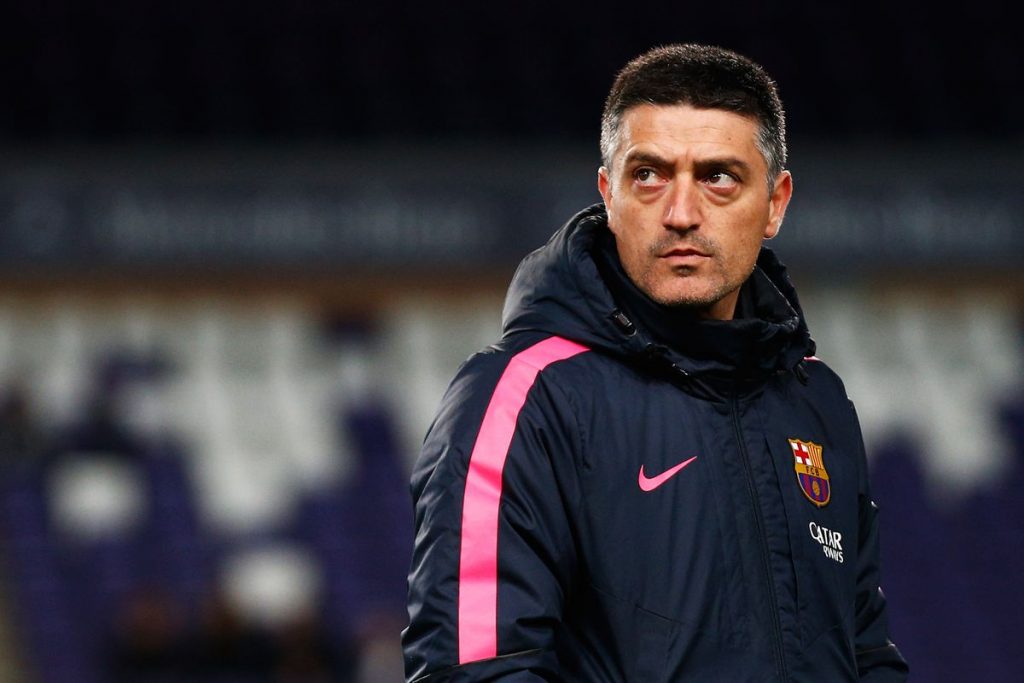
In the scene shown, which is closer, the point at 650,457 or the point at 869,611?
the point at 650,457

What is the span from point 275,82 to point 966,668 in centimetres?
419

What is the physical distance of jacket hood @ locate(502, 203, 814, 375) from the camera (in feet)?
4.84

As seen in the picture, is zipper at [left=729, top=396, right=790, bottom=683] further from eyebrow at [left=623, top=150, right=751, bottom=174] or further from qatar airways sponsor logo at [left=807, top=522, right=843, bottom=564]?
eyebrow at [left=623, top=150, right=751, bottom=174]

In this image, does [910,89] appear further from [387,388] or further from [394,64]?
[387,388]

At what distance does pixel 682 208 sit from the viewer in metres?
1.50

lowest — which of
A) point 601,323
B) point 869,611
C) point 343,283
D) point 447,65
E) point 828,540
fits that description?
point 343,283

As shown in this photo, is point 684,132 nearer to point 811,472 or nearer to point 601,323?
point 601,323

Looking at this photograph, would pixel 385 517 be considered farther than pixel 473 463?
Yes

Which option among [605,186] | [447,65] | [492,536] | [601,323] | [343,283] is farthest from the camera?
[447,65]

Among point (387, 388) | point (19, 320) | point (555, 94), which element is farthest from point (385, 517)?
point (555, 94)

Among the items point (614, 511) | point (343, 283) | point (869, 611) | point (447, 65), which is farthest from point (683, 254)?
point (447, 65)

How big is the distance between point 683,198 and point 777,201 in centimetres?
17

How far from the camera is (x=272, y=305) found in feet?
24.9

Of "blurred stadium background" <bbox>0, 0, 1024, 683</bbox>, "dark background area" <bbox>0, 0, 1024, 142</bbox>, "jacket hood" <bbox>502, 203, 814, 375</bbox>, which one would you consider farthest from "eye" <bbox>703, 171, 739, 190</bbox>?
"dark background area" <bbox>0, 0, 1024, 142</bbox>
